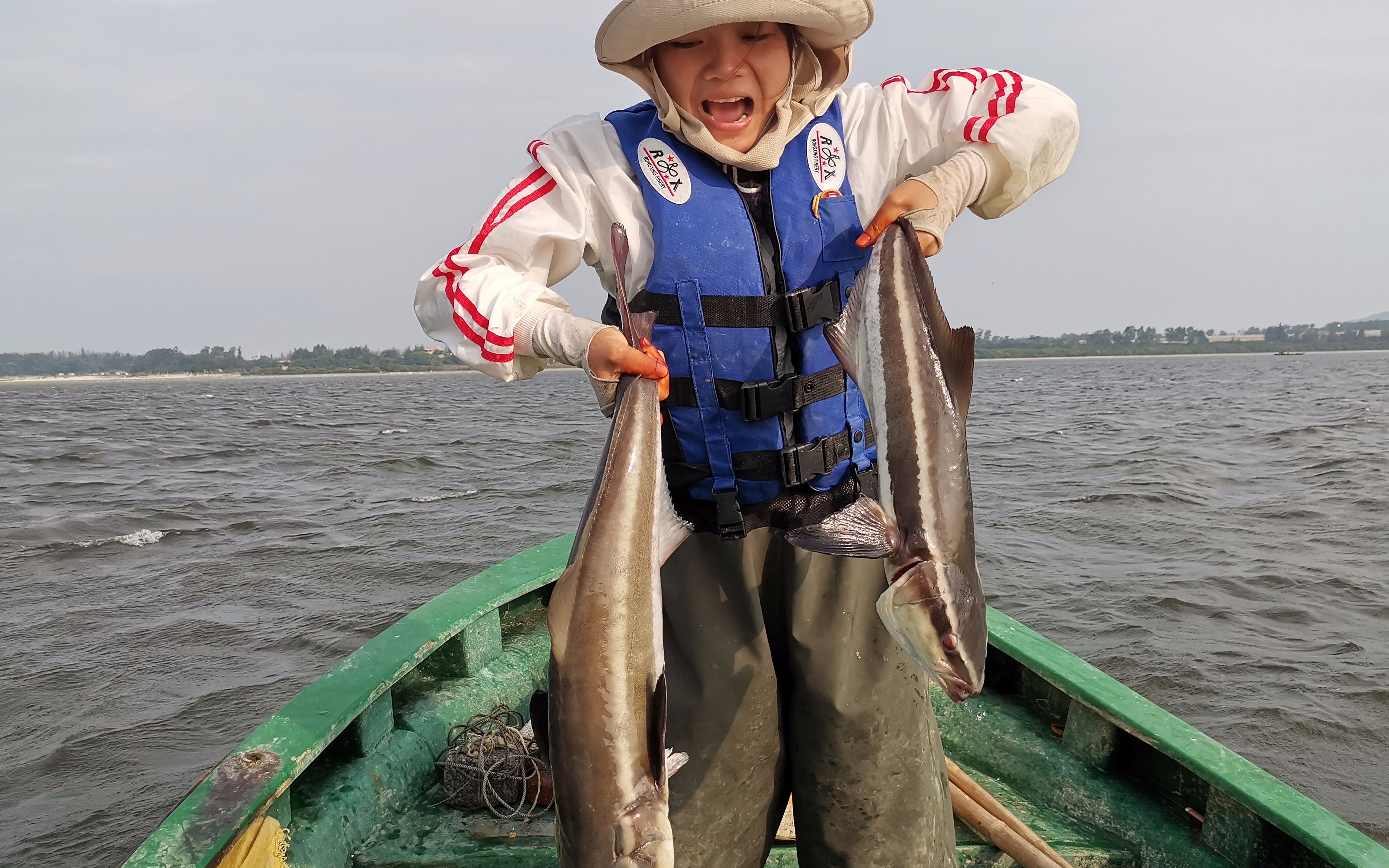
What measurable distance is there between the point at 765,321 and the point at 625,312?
0.54 meters

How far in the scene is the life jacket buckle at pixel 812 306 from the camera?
325 cm

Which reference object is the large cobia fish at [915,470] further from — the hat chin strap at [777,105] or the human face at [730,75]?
the human face at [730,75]

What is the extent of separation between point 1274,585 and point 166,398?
82.1 m

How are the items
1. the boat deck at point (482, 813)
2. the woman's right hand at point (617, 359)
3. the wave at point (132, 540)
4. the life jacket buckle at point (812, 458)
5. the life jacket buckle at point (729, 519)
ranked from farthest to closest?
the wave at point (132, 540) → the boat deck at point (482, 813) → the life jacket buckle at point (812, 458) → the life jacket buckle at point (729, 519) → the woman's right hand at point (617, 359)

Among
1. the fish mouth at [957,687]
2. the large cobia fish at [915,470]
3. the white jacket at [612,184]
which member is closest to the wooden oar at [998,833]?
the fish mouth at [957,687]

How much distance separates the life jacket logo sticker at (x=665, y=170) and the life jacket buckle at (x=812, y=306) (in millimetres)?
505

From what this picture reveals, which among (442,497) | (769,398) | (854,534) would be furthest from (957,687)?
(442,497)

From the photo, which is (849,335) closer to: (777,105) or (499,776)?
(777,105)

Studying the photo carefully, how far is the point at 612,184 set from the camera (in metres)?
3.21

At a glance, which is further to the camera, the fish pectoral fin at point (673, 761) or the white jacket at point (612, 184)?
the white jacket at point (612, 184)

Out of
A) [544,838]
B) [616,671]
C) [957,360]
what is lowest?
[544,838]

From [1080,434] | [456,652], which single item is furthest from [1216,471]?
[456,652]

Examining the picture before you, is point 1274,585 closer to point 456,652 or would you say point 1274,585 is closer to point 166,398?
point 456,652

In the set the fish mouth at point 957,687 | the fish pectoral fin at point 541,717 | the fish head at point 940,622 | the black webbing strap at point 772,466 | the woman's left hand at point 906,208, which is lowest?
the fish pectoral fin at point 541,717
